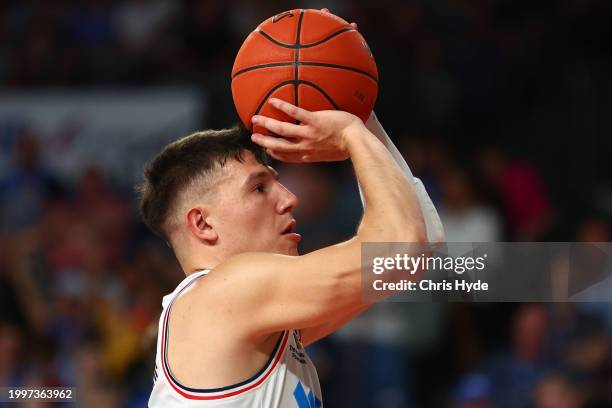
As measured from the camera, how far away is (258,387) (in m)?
3.43

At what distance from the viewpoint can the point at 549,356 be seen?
23.5 ft

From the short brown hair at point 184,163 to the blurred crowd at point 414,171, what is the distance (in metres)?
3.06

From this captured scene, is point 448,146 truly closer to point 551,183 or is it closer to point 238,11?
point 551,183

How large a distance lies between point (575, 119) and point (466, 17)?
1864mm

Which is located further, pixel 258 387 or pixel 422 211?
pixel 422 211

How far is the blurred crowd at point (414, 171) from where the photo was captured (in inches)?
292

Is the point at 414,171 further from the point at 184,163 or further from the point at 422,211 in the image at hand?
the point at 184,163

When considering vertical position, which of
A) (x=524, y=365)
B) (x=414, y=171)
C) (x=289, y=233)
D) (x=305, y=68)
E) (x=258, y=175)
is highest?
(x=305, y=68)

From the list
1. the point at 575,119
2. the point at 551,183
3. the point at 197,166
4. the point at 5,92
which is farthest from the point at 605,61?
the point at 197,166

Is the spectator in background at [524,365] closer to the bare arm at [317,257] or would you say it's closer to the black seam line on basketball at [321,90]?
the bare arm at [317,257]

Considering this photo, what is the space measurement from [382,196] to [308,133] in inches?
13.8

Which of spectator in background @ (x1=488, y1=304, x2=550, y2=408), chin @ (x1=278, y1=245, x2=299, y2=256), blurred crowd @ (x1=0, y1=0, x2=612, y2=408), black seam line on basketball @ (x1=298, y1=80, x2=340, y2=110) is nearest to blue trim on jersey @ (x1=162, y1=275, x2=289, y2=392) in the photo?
chin @ (x1=278, y1=245, x2=299, y2=256)

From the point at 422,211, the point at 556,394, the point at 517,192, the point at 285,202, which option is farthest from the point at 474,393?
the point at 285,202

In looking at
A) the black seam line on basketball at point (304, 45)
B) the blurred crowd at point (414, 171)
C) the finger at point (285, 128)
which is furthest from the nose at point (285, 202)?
the blurred crowd at point (414, 171)
